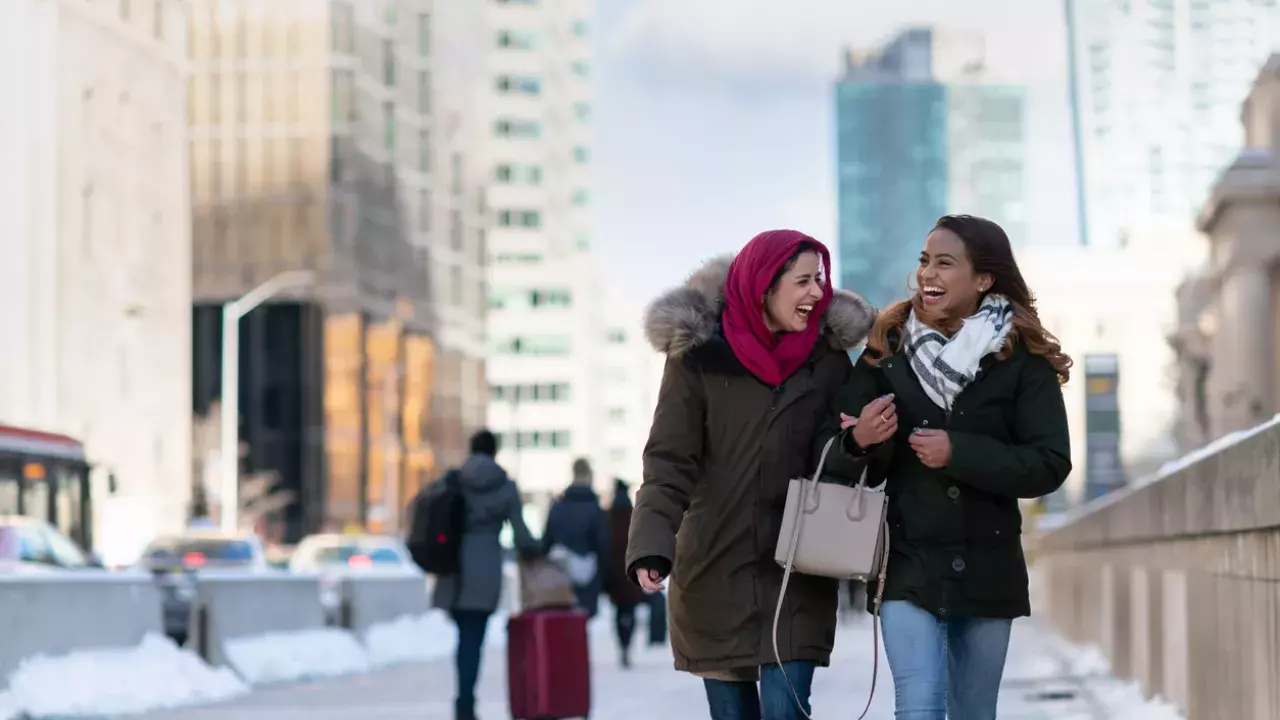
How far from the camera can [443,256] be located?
117 metres

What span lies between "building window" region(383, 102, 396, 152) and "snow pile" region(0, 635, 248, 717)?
291 feet

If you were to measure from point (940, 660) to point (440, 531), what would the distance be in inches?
307

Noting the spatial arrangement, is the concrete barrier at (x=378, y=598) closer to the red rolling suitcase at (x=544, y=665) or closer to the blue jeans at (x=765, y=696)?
the red rolling suitcase at (x=544, y=665)

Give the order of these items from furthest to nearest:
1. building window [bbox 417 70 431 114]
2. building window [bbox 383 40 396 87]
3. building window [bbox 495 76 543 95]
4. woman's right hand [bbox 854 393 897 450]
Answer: building window [bbox 495 76 543 95] < building window [bbox 417 70 431 114] < building window [bbox 383 40 396 87] < woman's right hand [bbox 854 393 897 450]

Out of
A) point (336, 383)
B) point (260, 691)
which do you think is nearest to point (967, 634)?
point (260, 691)

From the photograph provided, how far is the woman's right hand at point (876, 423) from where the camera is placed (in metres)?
6.03

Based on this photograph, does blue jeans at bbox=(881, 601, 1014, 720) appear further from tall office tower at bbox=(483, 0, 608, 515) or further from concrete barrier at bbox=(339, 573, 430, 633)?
tall office tower at bbox=(483, 0, 608, 515)

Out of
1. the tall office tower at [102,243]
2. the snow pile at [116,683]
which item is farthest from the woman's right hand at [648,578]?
the tall office tower at [102,243]

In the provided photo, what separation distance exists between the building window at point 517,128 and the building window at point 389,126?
54209 mm

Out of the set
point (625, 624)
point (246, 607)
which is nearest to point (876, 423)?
point (246, 607)

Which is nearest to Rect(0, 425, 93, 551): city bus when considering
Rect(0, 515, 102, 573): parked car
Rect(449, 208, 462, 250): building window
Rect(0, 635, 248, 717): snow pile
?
Rect(0, 515, 102, 573): parked car

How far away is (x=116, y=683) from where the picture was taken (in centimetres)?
1633

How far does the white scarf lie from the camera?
20.5 feet

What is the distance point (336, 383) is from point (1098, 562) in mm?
75925
